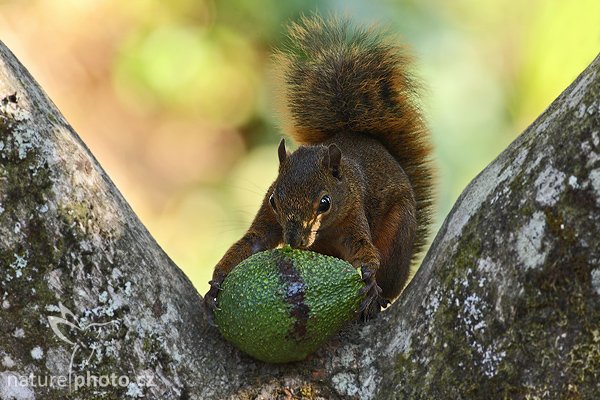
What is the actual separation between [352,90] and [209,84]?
2.12m

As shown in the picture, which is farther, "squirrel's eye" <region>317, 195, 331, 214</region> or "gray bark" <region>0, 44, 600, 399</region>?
"squirrel's eye" <region>317, 195, 331, 214</region>

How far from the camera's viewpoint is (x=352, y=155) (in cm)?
319

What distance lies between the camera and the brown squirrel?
2797 mm

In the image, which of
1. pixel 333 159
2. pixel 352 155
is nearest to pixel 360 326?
pixel 333 159

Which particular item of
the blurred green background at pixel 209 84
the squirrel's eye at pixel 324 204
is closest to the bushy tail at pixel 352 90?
the squirrel's eye at pixel 324 204

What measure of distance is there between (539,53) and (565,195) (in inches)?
111

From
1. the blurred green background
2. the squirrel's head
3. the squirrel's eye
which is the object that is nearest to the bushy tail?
the squirrel's head

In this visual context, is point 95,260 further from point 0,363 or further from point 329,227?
point 329,227

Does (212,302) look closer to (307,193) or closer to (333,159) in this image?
(307,193)

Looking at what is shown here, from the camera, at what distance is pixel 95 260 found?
1.80 meters

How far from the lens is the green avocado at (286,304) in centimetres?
185

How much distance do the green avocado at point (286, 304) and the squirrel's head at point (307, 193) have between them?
0.63 meters

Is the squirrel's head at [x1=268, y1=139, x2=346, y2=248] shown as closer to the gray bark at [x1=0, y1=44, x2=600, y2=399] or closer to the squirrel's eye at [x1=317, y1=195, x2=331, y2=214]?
the squirrel's eye at [x1=317, y1=195, x2=331, y2=214]

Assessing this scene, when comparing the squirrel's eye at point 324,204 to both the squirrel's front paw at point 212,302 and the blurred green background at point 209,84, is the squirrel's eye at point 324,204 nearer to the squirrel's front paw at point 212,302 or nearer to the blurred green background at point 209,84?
the squirrel's front paw at point 212,302
